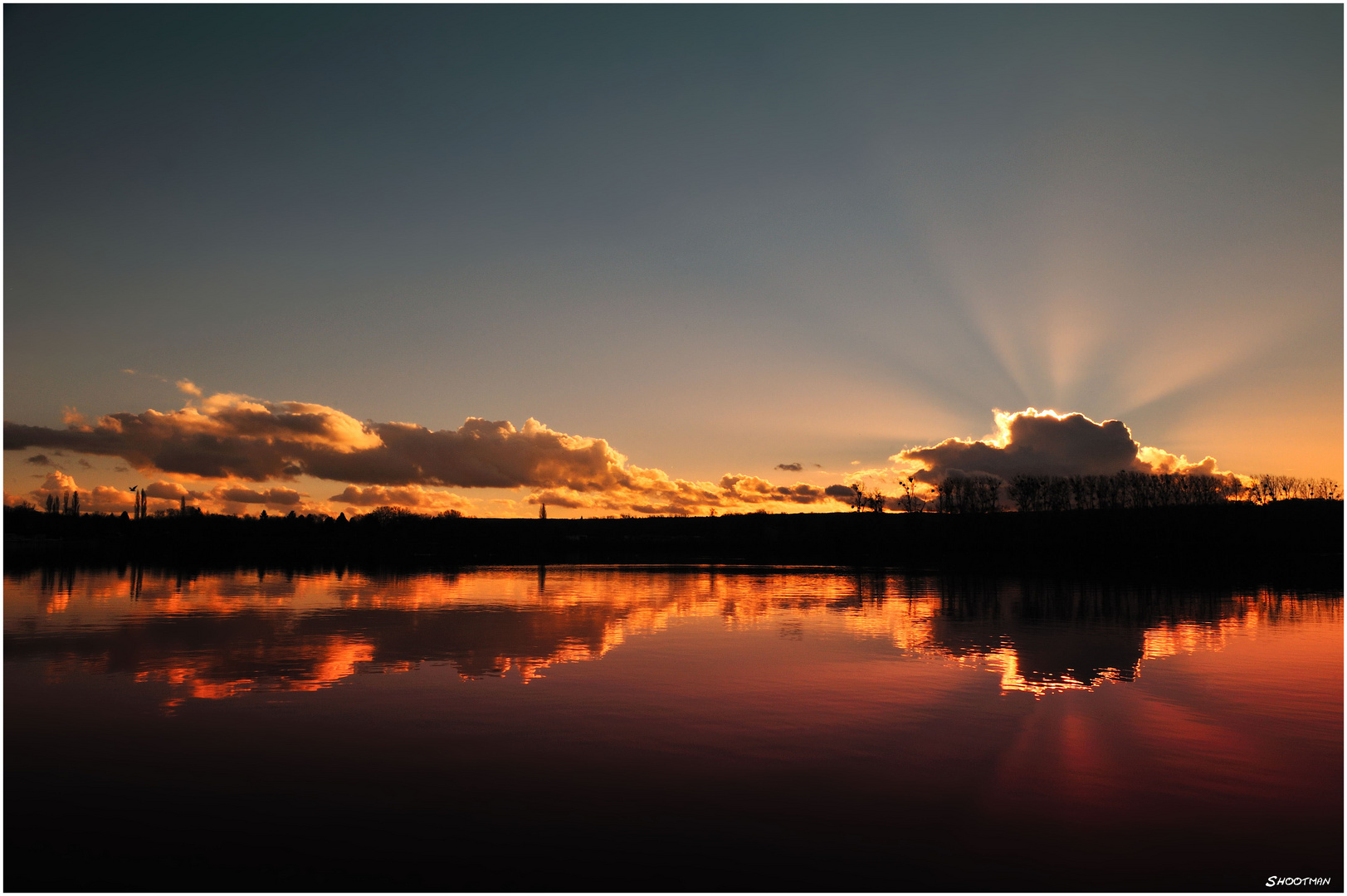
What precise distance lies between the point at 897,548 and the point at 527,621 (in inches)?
4914

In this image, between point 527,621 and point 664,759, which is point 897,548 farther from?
point 664,759

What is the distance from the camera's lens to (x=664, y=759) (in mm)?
16156

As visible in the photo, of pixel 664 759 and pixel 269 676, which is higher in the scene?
pixel 664 759

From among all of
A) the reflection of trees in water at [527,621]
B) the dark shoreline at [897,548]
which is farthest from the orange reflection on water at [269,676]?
the dark shoreline at [897,548]

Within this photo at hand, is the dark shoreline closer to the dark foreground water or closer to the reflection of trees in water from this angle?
the reflection of trees in water

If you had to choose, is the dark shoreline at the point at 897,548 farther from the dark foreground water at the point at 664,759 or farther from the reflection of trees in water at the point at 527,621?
the dark foreground water at the point at 664,759

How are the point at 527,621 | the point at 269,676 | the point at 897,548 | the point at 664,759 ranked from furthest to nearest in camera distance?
the point at 897,548, the point at 527,621, the point at 269,676, the point at 664,759

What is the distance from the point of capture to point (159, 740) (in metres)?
17.1

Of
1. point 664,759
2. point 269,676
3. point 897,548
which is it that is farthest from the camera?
point 897,548

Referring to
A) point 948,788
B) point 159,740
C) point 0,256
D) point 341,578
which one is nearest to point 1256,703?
point 948,788

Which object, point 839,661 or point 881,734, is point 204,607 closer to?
point 839,661

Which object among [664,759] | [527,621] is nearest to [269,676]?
[664,759]

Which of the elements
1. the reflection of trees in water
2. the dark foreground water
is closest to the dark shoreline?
the reflection of trees in water

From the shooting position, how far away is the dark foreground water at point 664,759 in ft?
38.3
